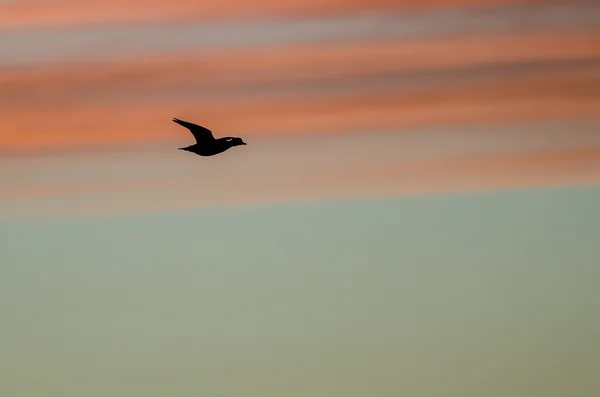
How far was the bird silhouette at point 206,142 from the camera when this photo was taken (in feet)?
179

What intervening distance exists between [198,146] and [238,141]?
55cm

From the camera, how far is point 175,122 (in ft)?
181

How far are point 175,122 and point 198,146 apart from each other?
2.25ft

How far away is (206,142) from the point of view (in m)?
54.5

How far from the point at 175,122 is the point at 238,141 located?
39.2 inches

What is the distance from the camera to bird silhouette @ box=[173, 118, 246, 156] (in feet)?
179

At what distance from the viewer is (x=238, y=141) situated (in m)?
54.6

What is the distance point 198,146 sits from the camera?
5453 cm
